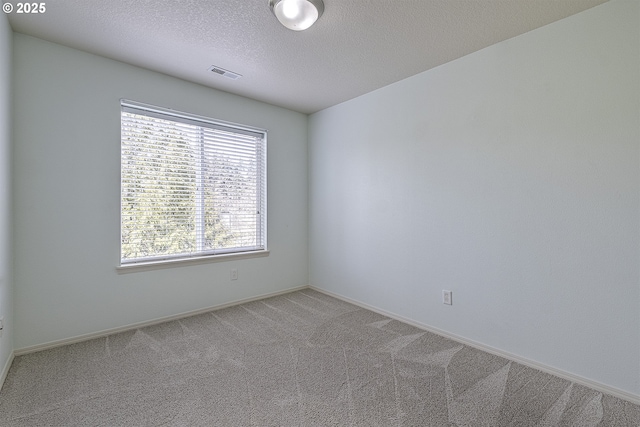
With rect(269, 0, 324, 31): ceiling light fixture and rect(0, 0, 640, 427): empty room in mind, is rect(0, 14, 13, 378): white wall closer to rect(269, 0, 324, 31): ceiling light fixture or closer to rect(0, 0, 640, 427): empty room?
rect(0, 0, 640, 427): empty room

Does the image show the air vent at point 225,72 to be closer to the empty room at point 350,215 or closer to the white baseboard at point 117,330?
the empty room at point 350,215

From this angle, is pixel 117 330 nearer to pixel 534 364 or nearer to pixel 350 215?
pixel 350 215

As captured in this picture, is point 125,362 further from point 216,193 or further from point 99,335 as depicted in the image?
point 216,193

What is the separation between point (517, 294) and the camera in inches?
89.1

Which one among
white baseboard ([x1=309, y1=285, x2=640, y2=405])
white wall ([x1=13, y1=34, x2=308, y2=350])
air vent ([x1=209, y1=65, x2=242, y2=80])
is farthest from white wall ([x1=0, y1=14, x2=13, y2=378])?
white baseboard ([x1=309, y1=285, x2=640, y2=405])

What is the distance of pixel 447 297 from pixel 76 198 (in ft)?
11.0

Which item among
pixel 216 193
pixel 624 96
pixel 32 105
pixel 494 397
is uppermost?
pixel 32 105

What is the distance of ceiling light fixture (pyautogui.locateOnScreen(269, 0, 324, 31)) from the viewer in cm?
185

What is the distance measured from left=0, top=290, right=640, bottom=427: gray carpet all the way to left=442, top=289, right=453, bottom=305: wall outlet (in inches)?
12.6

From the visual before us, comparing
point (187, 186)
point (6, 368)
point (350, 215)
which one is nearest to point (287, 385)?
point (6, 368)

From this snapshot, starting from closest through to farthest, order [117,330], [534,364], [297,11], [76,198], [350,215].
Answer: [297,11]
[534,364]
[76,198]
[117,330]
[350,215]

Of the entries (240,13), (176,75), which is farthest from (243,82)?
(240,13)

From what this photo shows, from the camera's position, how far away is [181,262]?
3.05 m

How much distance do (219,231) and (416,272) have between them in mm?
2207
